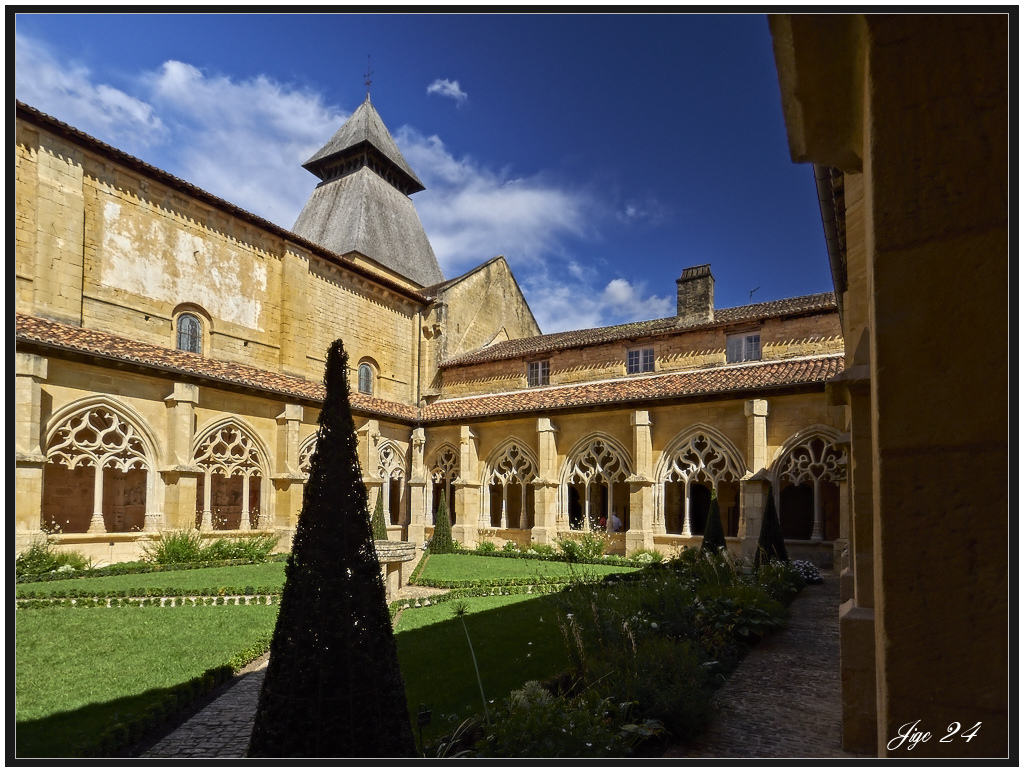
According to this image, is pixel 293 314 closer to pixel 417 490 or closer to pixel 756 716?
pixel 417 490

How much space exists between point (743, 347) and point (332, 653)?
15.7 m

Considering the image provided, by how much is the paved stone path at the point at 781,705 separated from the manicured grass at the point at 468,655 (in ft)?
4.92

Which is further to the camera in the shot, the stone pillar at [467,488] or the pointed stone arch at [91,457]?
the stone pillar at [467,488]

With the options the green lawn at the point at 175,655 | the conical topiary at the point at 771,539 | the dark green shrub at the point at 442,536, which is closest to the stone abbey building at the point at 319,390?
the dark green shrub at the point at 442,536

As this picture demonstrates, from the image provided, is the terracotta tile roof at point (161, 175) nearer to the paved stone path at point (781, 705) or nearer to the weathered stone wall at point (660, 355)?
the weathered stone wall at point (660, 355)

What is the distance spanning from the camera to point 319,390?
17.1 metres

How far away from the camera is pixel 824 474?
1325cm

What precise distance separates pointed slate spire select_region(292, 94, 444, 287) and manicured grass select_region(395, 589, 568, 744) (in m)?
20.8

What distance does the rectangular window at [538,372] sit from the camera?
19859 mm

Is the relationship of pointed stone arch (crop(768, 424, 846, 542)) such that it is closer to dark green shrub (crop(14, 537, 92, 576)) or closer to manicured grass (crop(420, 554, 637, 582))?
manicured grass (crop(420, 554, 637, 582))

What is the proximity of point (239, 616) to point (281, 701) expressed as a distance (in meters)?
5.47

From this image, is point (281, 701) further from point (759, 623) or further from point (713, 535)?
point (713, 535)

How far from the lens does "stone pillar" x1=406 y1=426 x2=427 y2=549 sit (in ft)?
61.1

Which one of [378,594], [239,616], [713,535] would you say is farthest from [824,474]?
[378,594]
